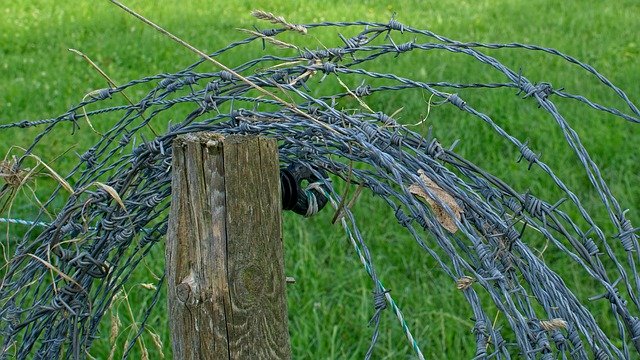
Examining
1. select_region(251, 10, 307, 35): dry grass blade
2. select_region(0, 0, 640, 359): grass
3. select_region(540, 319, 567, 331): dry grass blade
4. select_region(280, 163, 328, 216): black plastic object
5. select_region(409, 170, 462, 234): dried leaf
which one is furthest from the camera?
select_region(0, 0, 640, 359): grass

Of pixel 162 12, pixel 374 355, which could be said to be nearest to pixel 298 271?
pixel 374 355

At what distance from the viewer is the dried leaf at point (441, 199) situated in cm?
161

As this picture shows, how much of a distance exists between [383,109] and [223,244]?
394 centimetres

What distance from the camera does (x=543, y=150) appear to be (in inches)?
196

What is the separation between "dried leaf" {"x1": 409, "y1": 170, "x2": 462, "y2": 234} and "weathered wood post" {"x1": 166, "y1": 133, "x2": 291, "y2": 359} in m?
0.27

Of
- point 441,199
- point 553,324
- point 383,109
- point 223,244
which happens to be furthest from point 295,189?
point 383,109

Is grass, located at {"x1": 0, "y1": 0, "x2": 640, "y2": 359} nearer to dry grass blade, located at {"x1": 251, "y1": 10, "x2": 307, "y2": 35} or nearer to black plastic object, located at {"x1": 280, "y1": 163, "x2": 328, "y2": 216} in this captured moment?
black plastic object, located at {"x1": 280, "y1": 163, "x2": 328, "y2": 216}

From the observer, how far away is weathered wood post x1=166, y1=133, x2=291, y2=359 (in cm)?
167

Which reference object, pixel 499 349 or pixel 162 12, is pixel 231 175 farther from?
pixel 162 12

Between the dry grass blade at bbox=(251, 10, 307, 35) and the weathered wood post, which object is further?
the dry grass blade at bbox=(251, 10, 307, 35)

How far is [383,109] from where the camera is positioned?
554 centimetres

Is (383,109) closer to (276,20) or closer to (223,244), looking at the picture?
(276,20)

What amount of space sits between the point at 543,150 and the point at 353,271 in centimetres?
155

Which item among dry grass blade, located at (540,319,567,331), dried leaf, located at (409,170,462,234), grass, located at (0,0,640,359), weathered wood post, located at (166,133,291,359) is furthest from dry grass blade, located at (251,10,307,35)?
grass, located at (0,0,640,359)
